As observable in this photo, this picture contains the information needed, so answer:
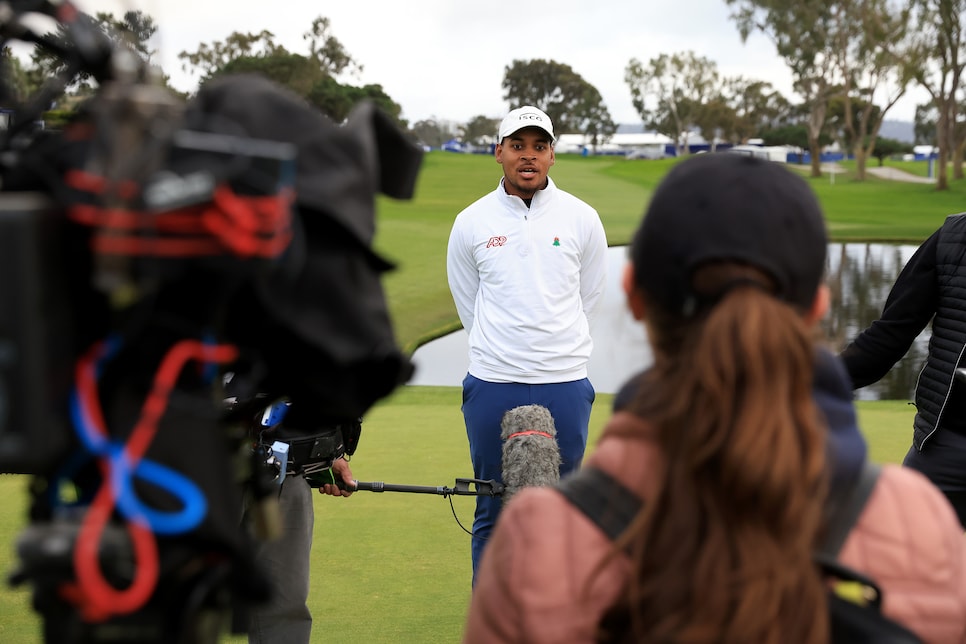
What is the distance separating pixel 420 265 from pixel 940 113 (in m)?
29.3

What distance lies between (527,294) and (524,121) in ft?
2.68

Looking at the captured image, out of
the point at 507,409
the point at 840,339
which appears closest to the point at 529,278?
the point at 507,409

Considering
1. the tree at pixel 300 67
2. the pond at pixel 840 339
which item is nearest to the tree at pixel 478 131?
the tree at pixel 300 67

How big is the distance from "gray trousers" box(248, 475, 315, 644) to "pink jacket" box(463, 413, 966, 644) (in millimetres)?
1920

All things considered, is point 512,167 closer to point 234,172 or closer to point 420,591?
A: point 420,591

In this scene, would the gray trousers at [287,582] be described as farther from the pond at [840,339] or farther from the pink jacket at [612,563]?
the pond at [840,339]

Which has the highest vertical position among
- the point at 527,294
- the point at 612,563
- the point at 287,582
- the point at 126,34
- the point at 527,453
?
the point at 126,34

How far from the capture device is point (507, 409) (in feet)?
13.7

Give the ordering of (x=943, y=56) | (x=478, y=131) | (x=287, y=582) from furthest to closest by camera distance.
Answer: (x=478, y=131) → (x=943, y=56) → (x=287, y=582)

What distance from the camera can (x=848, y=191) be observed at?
42.2m

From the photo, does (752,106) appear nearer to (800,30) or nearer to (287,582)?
(800,30)

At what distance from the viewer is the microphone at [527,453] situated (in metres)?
3.45

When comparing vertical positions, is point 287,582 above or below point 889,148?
above

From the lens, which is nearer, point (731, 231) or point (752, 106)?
point (731, 231)
